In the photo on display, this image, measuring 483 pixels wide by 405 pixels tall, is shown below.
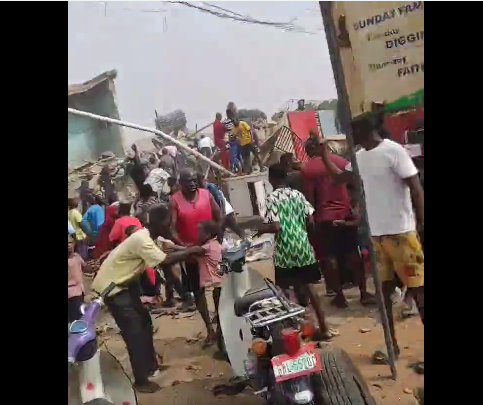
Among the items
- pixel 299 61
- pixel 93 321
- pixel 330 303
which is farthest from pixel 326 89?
pixel 93 321

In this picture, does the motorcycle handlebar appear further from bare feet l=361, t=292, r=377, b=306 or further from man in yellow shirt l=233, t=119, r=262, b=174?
bare feet l=361, t=292, r=377, b=306

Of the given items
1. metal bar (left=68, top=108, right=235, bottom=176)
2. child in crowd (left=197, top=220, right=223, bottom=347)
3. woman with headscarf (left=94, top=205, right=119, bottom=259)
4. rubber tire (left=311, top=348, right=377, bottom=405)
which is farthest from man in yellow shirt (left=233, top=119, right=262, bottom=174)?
rubber tire (left=311, top=348, right=377, bottom=405)

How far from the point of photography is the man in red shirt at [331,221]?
3.30m

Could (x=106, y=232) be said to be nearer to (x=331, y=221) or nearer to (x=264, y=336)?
(x=264, y=336)

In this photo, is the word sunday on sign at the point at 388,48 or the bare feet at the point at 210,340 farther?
the bare feet at the point at 210,340

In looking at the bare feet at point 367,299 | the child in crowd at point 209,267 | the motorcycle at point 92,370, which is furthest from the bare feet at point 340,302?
the motorcycle at point 92,370

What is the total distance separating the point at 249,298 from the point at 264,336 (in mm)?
278

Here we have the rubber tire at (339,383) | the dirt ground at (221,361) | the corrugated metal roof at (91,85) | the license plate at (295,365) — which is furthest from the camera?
the dirt ground at (221,361)

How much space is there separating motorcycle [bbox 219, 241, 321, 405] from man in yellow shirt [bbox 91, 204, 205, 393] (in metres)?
0.32

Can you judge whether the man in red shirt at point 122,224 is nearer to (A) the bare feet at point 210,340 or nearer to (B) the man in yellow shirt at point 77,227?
(B) the man in yellow shirt at point 77,227

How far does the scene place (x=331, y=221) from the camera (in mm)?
3338

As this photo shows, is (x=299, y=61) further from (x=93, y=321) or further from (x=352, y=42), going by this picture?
(x=93, y=321)

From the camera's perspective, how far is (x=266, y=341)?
300 cm
